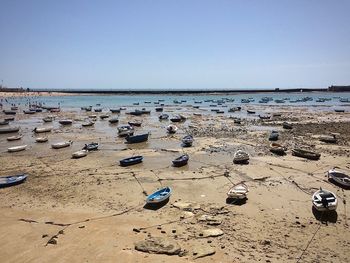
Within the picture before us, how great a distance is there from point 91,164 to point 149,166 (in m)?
4.88

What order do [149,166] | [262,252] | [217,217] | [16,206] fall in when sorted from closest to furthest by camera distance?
[262,252] < [217,217] < [16,206] < [149,166]

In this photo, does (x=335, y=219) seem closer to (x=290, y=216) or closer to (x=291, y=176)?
(x=290, y=216)

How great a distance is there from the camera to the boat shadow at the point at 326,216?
14.9 metres

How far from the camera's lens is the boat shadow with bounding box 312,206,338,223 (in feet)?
48.8

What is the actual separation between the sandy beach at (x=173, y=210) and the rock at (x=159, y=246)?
0.33 ft

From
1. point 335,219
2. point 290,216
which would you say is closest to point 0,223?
point 290,216

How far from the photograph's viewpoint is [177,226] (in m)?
14.2

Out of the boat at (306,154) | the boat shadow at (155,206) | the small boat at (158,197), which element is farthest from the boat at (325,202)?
the boat at (306,154)

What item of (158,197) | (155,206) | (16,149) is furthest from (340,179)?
(16,149)

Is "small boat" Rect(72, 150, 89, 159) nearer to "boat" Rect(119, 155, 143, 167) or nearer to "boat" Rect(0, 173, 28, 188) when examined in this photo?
"boat" Rect(119, 155, 143, 167)

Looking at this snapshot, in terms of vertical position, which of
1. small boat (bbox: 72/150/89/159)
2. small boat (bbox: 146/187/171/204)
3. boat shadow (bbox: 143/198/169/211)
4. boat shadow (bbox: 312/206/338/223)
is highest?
small boat (bbox: 146/187/171/204)

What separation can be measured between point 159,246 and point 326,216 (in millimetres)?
8491

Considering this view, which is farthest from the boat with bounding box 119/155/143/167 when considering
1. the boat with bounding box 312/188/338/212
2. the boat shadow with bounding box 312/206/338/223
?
the boat shadow with bounding box 312/206/338/223

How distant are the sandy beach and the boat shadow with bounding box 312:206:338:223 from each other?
0.05m
